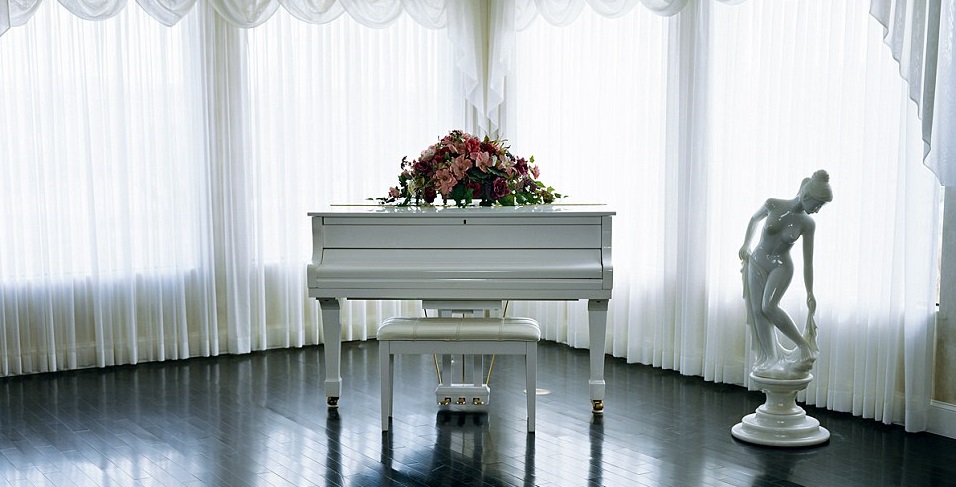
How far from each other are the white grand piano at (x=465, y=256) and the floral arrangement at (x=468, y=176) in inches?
8.5

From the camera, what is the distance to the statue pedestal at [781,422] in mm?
4395

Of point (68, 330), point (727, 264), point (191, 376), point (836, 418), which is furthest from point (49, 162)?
point (836, 418)

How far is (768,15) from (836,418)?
6.65 feet

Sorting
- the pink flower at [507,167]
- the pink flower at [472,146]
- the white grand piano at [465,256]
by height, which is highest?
the pink flower at [472,146]

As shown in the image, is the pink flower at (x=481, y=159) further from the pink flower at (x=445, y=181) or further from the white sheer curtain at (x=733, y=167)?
the white sheer curtain at (x=733, y=167)

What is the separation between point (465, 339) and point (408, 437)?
509 mm

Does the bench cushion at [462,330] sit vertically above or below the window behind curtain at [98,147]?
below

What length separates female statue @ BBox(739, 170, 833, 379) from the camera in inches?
170

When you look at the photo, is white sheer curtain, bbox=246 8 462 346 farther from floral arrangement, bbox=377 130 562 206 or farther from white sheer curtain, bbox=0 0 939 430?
floral arrangement, bbox=377 130 562 206

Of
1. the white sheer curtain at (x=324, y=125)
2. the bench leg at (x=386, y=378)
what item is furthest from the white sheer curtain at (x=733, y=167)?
the bench leg at (x=386, y=378)

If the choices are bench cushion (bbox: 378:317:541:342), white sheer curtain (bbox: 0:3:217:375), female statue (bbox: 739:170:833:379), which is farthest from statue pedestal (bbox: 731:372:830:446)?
white sheer curtain (bbox: 0:3:217:375)

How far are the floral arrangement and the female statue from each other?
46.6 inches

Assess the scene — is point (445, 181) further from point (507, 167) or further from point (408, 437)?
point (408, 437)

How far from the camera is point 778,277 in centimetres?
441
